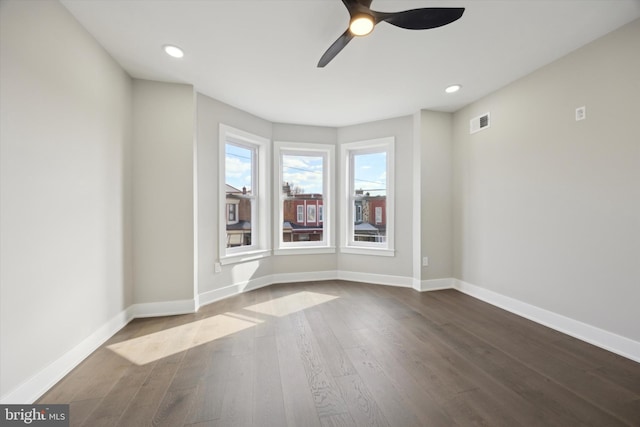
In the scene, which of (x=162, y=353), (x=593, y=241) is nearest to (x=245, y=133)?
(x=162, y=353)

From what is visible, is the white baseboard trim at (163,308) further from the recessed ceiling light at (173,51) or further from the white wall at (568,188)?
the white wall at (568,188)

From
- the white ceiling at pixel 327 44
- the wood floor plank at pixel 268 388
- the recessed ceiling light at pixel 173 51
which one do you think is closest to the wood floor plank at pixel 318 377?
the wood floor plank at pixel 268 388

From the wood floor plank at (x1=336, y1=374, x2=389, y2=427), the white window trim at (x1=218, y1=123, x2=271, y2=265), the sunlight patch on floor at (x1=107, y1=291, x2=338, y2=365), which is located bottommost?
the sunlight patch on floor at (x1=107, y1=291, x2=338, y2=365)

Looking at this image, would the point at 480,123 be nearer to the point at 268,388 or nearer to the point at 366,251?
the point at 366,251

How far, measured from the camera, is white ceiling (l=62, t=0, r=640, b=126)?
180 centimetres

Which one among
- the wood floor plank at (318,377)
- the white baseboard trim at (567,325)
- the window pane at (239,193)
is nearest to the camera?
the wood floor plank at (318,377)

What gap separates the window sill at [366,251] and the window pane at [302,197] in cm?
46

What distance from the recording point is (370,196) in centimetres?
422

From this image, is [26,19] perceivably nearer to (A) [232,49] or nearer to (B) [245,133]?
(A) [232,49]

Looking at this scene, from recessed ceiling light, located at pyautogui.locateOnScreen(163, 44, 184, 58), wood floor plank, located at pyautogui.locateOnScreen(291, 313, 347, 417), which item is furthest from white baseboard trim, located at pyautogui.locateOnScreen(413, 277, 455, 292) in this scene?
recessed ceiling light, located at pyautogui.locateOnScreen(163, 44, 184, 58)

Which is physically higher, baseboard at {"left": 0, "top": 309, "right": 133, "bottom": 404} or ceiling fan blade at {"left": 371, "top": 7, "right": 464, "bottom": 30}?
ceiling fan blade at {"left": 371, "top": 7, "right": 464, "bottom": 30}

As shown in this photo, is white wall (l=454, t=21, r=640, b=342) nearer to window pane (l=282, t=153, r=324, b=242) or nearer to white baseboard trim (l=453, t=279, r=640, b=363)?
white baseboard trim (l=453, t=279, r=640, b=363)

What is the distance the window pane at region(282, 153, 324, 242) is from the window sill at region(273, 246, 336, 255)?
17 centimetres

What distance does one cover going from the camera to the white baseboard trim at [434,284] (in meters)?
3.70
